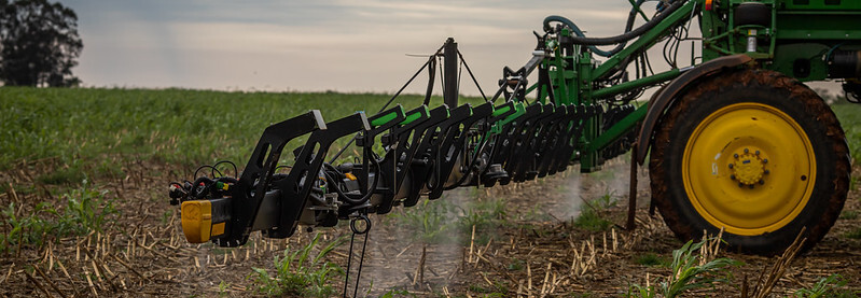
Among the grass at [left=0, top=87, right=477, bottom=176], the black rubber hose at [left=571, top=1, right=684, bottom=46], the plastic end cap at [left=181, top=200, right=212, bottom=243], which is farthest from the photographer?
the grass at [left=0, top=87, right=477, bottom=176]

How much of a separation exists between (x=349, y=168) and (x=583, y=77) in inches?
125

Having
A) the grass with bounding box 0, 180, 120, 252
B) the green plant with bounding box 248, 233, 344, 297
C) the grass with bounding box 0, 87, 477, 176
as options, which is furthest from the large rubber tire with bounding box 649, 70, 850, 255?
the grass with bounding box 0, 87, 477, 176

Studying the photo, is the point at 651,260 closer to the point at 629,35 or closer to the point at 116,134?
the point at 629,35

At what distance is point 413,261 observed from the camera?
237 inches

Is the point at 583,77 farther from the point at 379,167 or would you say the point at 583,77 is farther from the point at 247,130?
the point at 247,130

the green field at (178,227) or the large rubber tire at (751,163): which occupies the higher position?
the large rubber tire at (751,163)

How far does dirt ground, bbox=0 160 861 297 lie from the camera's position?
514 cm

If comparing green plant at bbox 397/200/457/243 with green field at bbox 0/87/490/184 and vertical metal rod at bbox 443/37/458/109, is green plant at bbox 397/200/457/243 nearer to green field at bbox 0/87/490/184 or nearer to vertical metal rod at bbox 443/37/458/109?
vertical metal rod at bbox 443/37/458/109

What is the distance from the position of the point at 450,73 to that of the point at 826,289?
2686mm

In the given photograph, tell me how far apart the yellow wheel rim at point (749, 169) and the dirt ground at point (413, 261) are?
29 centimetres

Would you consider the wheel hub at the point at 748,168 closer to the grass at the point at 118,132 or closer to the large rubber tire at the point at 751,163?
the large rubber tire at the point at 751,163

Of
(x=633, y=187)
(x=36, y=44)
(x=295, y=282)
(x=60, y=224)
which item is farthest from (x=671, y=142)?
(x=36, y=44)

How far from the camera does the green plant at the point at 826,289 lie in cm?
440

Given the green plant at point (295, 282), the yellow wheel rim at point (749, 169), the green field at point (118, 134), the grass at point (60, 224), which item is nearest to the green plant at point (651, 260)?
the yellow wheel rim at point (749, 169)
